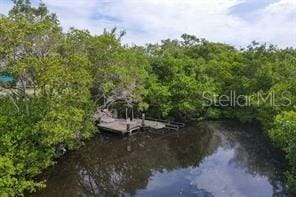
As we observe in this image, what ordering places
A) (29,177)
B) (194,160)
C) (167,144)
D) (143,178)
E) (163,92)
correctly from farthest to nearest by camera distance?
(163,92)
(167,144)
(194,160)
(143,178)
(29,177)

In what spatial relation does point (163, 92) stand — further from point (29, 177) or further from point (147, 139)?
point (29, 177)

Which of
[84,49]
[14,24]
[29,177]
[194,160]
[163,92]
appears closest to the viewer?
[14,24]

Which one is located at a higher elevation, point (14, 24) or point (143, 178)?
point (14, 24)

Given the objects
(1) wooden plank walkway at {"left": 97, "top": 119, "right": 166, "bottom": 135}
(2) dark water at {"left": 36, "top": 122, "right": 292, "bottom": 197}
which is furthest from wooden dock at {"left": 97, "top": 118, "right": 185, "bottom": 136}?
(2) dark water at {"left": 36, "top": 122, "right": 292, "bottom": 197}

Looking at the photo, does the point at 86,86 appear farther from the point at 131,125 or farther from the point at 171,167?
the point at 131,125

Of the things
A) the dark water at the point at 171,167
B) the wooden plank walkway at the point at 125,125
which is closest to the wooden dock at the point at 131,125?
the wooden plank walkway at the point at 125,125

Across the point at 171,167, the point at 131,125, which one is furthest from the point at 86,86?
the point at 131,125

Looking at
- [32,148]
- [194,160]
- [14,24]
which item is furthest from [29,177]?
[194,160]
